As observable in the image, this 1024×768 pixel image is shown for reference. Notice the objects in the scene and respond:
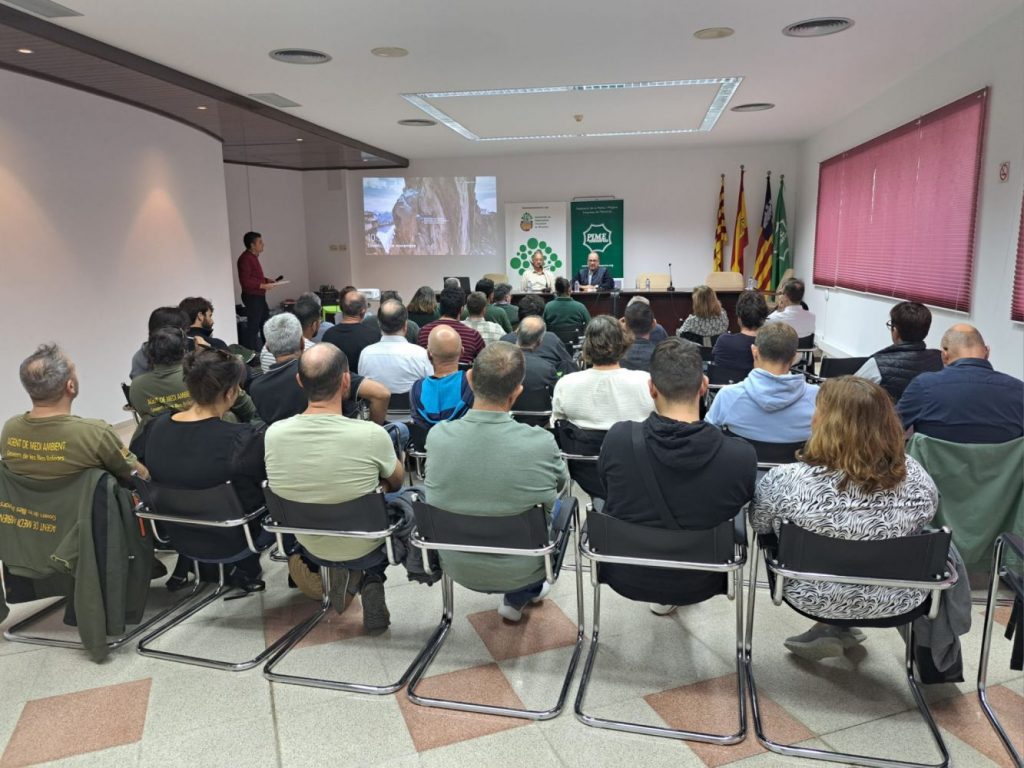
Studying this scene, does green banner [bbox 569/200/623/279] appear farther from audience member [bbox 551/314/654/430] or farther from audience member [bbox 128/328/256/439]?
audience member [bbox 128/328/256/439]

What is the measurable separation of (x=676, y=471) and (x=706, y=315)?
4.33m

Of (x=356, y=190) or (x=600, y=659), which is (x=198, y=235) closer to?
(x=356, y=190)

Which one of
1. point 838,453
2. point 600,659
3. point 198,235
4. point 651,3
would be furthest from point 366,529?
point 198,235

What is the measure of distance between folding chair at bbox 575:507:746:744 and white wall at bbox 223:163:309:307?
10.6m

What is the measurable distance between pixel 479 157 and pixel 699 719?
37.4ft

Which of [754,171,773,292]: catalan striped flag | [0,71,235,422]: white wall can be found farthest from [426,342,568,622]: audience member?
[754,171,773,292]: catalan striped flag

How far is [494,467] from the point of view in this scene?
2365 mm

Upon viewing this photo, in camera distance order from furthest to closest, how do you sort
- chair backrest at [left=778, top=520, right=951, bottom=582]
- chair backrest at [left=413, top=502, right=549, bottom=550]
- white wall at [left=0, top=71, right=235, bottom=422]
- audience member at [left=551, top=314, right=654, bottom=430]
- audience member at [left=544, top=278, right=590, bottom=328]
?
audience member at [left=544, top=278, right=590, bottom=328] → white wall at [left=0, top=71, right=235, bottom=422] → audience member at [left=551, top=314, right=654, bottom=430] → chair backrest at [left=413, top=502, right=549, bottom=550] → chair backrest at [left=778, top=520, right=951, bottom=582]

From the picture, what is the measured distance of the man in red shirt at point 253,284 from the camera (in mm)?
9031

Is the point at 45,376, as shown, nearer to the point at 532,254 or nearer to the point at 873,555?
the point at 873,555

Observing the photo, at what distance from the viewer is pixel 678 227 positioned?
12.1 metres

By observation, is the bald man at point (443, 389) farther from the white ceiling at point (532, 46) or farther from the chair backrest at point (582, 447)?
the white ceiling at point (532, 46)

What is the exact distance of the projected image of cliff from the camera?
496 inches

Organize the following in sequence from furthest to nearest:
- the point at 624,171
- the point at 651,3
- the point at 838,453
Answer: the point at 624,171 < the point at 651,3 < the point at 838,453
